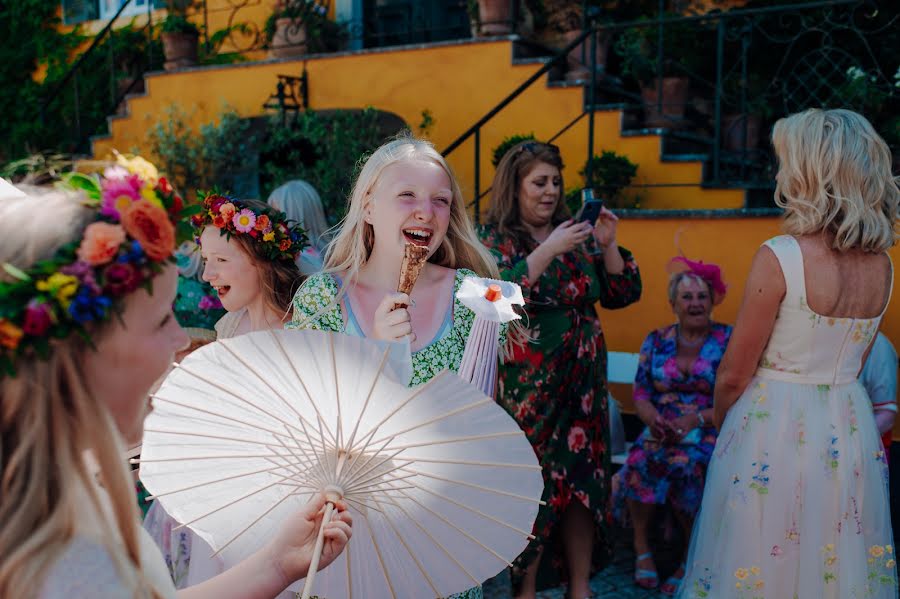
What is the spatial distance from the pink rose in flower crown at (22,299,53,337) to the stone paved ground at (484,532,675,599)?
364 cm

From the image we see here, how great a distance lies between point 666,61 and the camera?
7340 mm

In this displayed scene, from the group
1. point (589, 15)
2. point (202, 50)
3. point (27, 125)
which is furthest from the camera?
point (27, 125)

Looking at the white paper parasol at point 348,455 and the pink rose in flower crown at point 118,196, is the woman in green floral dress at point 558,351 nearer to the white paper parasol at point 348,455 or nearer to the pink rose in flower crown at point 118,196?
the white paper parasol at point 348,455

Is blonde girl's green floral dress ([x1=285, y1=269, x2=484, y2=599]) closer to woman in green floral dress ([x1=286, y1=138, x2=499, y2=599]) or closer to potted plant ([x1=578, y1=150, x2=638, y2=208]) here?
woman in green floral dress ([x1=286, y1=138, x2=499, y2=599])

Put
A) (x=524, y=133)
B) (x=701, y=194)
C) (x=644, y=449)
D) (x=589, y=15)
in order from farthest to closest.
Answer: (x=589, y=15) → (x=524, y=133) → (x=701, y=194) → (x=644, y=449)

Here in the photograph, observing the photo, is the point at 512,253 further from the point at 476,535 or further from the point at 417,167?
the point at 476,535

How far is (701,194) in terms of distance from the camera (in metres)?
6.67

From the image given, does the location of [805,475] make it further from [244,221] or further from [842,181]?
[244,221]

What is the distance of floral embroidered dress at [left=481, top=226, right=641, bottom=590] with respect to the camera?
3.92 m

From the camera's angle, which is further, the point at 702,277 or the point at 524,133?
the point at 524,133

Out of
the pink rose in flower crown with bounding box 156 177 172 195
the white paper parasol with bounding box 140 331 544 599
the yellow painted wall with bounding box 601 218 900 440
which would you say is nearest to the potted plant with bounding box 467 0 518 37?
the yellow painted wall with bounding box 601 218 900 440

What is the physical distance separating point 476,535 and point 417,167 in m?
1.12

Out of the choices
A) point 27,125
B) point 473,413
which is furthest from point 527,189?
point 27,125

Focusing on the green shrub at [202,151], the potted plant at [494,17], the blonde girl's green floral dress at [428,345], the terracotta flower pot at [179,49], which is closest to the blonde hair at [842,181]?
the blonde girl's green floral dress at [428,345]
